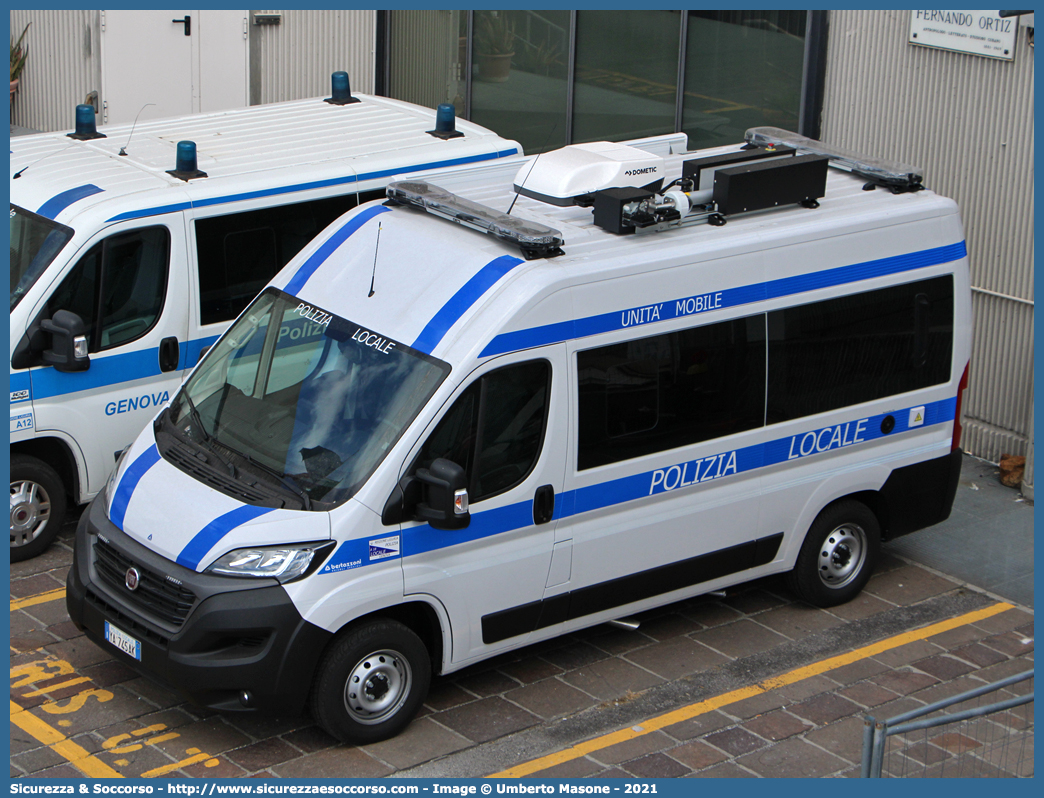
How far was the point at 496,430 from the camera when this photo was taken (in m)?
6.68

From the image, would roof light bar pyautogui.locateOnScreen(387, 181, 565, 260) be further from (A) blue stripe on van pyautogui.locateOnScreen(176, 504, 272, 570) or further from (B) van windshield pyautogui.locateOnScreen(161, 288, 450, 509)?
(A) blue stripe on van pyautogui.locateOnScreen(176, 504, 272, 570)

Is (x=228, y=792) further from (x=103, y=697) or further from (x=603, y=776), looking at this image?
(x=603, y=776)

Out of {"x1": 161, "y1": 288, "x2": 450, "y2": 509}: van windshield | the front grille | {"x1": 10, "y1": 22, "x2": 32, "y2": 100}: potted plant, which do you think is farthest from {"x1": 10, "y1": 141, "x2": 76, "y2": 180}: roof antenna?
{"x1": 10, "y1": 22, "x2": 32, "y2": 100}: potted plant

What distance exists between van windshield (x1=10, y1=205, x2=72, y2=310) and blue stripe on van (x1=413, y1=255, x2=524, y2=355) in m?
2.81

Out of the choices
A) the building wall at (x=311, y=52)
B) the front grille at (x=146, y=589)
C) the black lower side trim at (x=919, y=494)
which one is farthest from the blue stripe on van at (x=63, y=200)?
the building wall at (x=311, y=52)

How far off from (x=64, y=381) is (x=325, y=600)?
2887mm

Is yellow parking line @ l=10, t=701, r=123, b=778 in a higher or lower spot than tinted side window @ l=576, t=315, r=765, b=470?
lower

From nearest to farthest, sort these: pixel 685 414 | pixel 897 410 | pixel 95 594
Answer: pixel 95 594
pixel 685 414
pixel 897 410

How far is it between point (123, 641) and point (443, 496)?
1.76 m

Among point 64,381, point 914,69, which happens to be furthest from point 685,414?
point 914,69

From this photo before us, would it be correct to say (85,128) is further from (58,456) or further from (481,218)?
(481,218)

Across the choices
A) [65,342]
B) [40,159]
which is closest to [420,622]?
[65,342]

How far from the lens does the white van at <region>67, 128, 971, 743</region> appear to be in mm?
6406

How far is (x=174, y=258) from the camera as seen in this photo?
8508 mm
